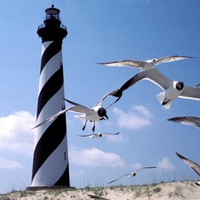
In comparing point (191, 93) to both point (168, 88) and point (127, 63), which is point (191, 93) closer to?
point (168, 88)

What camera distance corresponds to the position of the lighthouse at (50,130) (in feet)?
59.3

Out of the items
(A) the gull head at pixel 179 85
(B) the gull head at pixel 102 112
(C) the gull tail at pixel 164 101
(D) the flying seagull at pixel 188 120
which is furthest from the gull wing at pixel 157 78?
(D) the flying seagull at pixel 188 120

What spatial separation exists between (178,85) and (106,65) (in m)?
1.59

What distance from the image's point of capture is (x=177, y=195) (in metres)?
11.3

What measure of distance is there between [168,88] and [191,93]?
16.9 inches

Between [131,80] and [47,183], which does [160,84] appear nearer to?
[131,80]

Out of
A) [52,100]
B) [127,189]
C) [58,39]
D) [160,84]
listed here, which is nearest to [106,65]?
[160,84]

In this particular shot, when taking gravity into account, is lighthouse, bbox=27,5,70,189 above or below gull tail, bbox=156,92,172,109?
above

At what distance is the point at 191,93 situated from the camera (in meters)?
6.03

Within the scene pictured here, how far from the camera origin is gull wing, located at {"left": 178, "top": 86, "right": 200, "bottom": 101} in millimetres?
5996

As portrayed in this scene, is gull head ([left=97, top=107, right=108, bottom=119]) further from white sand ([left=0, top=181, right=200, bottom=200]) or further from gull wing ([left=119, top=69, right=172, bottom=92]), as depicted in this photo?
white sand ([left=0, top=181, right=200, bottom=200])

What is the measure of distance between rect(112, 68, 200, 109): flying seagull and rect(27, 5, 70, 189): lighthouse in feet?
41.4

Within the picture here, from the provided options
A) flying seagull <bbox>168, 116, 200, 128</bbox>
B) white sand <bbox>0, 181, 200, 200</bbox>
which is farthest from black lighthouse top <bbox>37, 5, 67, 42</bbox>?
flying seagull <bbox>168, 116, 200, 128</bbox>

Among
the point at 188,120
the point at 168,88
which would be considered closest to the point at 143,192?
the point at 168,88
